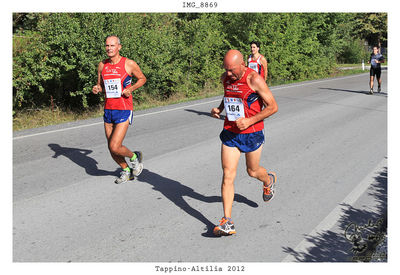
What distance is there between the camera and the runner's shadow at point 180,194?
4914 mm

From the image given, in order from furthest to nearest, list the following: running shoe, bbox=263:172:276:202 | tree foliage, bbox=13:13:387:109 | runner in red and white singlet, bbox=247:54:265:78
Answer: tree foliage, bbox=13:13:387:109 < runner in red and white singlet, bbox=247:54:265:78 < running shoe, bbox=263:172:276:202

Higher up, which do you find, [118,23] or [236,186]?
[118,23]

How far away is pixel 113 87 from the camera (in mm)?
6211

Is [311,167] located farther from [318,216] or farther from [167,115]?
[167,115]

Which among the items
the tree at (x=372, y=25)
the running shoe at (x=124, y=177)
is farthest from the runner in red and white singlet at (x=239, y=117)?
the tree at (x=372, y=25)

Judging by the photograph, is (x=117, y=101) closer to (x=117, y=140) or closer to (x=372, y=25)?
(x=117, y=140)

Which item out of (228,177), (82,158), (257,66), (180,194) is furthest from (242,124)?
(257,66)

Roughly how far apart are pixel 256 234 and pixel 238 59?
182 cm

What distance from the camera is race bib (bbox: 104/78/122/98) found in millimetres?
6199

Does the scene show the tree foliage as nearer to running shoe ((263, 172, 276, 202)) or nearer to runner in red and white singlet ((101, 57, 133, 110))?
runner in red and white singlet ((101, 57, 133, 110))

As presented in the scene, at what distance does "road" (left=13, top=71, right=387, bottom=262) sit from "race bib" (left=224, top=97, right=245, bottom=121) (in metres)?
1.20

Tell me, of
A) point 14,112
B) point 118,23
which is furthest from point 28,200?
point 118,23

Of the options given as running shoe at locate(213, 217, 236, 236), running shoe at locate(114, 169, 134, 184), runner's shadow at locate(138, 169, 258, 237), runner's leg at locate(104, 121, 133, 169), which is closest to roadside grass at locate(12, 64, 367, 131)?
runner's leg at locate(104, 121, 133, 169)

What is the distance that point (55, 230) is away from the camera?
4562 mm
